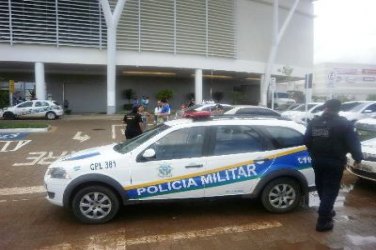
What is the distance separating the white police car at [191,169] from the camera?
5125 mm

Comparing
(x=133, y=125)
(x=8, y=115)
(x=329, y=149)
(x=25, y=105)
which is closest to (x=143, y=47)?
(x=25, y=105)

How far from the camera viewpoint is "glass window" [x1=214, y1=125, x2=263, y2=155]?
5410 mm

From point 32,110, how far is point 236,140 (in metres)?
21.4

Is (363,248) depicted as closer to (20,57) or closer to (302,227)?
(302,227)

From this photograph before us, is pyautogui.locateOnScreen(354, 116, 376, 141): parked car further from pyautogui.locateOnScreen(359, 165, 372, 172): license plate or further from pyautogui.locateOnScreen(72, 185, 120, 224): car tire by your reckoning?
pyautogui.locateOnScreen(72, 185, 120, 224): car tire

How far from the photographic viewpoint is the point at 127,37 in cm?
2861

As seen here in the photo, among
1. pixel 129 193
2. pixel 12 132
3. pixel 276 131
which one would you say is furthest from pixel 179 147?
pixel 12 132

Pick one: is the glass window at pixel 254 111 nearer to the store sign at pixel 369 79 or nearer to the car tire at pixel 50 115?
the car tire at pixel 50 115

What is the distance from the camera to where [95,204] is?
5.17 metres

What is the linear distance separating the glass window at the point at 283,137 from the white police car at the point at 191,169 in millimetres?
15

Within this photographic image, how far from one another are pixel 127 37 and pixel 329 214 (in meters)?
25.9

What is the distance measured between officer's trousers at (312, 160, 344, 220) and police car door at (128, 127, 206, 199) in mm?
1561

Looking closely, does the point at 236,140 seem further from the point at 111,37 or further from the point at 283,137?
the point at 111,37

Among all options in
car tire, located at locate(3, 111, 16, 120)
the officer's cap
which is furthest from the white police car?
car tire, located at locate(3, 111, 16, 120)
